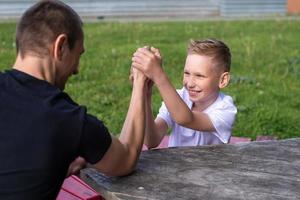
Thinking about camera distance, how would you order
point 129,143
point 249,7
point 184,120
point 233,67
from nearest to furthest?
point 129,143
point 184,120
point 233,67
point 249,7

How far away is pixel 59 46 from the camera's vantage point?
203cm

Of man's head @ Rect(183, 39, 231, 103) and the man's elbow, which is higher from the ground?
man's head @ Rect(183, 39, 231, 103)

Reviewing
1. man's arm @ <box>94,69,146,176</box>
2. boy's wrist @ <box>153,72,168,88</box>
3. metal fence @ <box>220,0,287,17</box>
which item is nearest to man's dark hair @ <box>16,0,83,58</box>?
man's arm @ <box>94,69,146,176</box>

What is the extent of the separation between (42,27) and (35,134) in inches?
12.8

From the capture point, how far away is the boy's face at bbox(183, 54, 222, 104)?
2.97 m

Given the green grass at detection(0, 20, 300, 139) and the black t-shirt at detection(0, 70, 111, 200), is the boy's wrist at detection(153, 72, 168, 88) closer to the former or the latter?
the black t-shirt at detection(0, 70, 111, 200)

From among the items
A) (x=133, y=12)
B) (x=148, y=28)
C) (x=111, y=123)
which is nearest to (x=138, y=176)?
(x=111, y=123)

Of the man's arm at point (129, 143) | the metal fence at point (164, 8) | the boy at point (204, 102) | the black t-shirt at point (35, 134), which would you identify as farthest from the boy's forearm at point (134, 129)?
the metal fence at point (164, 8)

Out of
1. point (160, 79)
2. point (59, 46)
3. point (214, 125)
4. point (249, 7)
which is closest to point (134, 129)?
point (160, 79)

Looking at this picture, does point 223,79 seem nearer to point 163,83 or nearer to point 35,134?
point 163,83

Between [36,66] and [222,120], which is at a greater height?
[36,66]

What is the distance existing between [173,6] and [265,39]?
5259mm

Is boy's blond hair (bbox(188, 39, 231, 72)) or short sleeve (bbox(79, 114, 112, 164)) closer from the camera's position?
short sleeve (bbox(79, 114, 112, 164))

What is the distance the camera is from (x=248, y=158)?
2.44 metres
